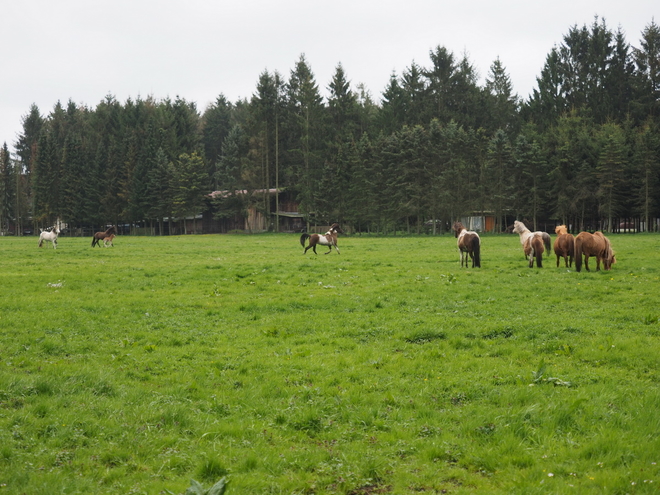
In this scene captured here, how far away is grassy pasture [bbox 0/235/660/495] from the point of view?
16.7 feet

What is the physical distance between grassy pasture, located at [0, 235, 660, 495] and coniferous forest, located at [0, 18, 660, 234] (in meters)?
46.1

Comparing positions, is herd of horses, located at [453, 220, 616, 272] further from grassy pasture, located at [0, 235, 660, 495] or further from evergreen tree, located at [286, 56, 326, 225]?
evergreen tree, located at [286, 56, 326, 225]

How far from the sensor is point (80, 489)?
4.77 metres

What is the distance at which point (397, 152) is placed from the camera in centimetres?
6144

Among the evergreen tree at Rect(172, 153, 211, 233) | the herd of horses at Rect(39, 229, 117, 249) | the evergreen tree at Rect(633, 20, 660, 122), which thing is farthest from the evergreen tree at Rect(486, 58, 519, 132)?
the herd of horses at Rect(39, 229, 117, 249)

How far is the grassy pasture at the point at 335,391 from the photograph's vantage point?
5.08 meters

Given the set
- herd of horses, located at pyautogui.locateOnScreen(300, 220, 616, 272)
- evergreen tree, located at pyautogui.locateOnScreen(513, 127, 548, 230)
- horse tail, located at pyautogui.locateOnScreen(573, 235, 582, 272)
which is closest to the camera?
horse tail, located at pyautogui.locateOnScreen(573, 235, 582, 272)

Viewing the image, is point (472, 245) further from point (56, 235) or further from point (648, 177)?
point (648, 177)

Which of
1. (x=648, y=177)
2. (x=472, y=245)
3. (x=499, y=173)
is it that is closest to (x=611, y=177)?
(x=648, y=177)

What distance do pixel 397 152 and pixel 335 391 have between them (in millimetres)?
56122

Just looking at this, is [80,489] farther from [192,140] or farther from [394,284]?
[192,140]

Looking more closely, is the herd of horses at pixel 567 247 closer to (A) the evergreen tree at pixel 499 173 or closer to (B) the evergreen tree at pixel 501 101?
(A) the evergreen tree at pixel 499 173

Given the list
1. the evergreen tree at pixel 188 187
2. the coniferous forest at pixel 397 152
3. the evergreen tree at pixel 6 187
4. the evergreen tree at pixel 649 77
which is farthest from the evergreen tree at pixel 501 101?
the evergreen tree at pixel 6 187

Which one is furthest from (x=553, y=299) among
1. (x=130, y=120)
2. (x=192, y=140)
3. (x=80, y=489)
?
(x=130, y=120)
